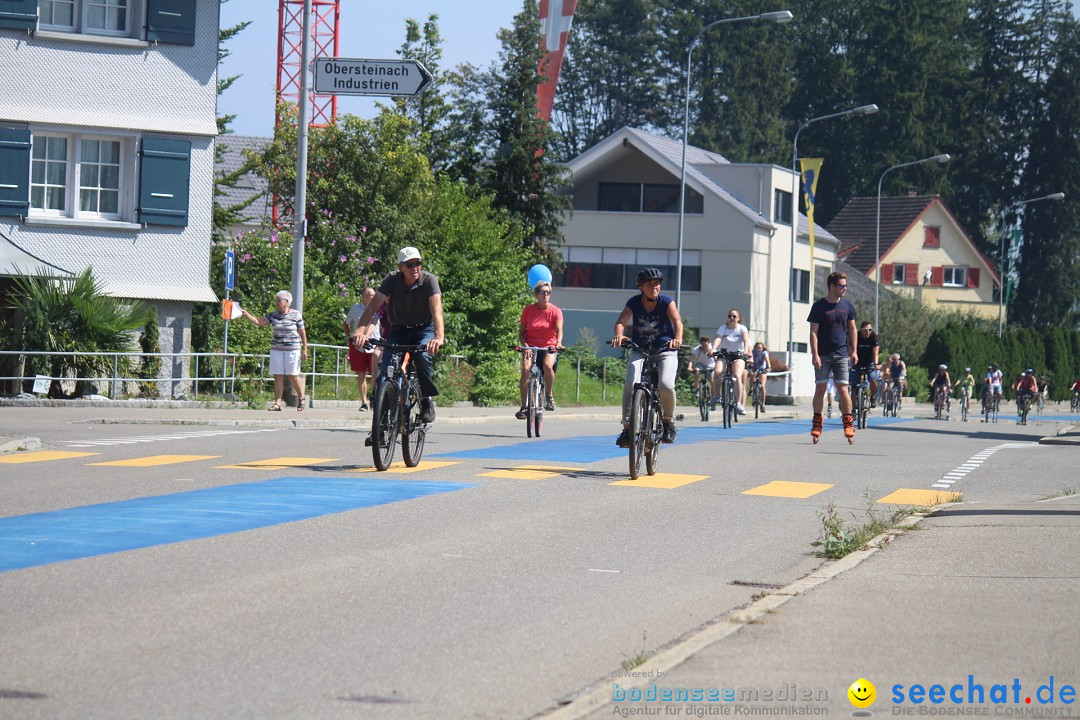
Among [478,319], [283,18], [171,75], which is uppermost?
[283,18]

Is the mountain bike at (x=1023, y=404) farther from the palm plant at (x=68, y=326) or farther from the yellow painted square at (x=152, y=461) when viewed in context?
the yellow painted square at (x=152, y=461)

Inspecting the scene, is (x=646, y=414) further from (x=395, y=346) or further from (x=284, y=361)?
(x=284, y=361)

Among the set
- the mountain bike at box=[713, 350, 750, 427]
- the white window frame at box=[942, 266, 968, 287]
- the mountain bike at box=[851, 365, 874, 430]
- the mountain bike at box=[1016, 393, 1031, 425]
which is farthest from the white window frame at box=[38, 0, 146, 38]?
the white window frame at box=[942, 266, 968, 287]

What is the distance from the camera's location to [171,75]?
2678 cm

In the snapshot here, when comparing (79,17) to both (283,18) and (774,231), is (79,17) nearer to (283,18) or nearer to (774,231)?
(283,18)

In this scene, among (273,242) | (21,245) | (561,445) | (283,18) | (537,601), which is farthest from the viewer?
(283,18)

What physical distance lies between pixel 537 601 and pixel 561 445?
35.2 ft

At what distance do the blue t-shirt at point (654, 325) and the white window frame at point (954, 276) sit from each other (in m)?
77.3

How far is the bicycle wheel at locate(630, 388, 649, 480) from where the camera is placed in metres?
13.0

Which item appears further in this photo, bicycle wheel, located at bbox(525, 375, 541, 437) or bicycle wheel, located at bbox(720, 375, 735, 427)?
bicycle wheel, located at bbox(720, 375, 735, 427)

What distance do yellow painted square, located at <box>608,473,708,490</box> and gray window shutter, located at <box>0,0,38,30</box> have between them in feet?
54.4

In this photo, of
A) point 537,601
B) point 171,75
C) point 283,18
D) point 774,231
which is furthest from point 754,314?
point 537,601

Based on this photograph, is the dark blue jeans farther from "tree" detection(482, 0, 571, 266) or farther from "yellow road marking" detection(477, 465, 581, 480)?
"tree" detection(482, 0, 571, 266)

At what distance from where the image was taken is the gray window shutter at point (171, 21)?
26.5 meters
